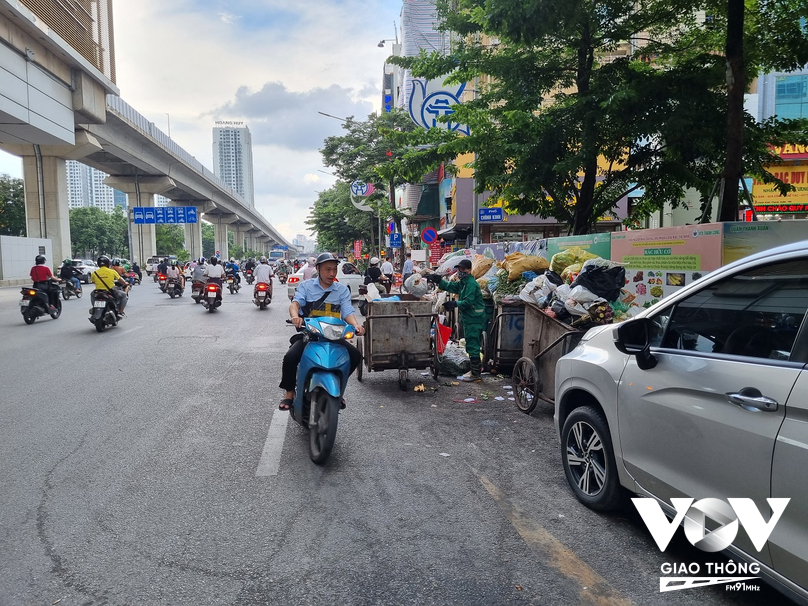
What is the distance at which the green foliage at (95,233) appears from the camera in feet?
283

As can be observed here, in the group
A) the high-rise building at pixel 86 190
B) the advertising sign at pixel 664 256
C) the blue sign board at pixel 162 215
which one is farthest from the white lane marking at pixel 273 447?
the high-rise building at pixel 86 190

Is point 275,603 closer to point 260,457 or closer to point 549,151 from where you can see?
point 260,457

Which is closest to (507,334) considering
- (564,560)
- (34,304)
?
(564,560)

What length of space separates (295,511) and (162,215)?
179ft

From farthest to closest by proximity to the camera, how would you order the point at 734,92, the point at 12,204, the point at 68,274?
the point at 12,204 → the point at 68,274 → the point at 734,92

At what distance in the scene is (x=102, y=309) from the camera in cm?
1370

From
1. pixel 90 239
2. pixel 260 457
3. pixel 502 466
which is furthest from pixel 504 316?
pixel 90 239

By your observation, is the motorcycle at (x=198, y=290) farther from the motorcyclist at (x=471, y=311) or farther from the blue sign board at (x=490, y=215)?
the motorcyclist at (x=471, y=311)

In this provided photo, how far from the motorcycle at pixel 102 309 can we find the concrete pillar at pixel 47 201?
30.0 metres

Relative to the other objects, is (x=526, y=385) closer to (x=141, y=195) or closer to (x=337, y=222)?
(x=337, y=222)

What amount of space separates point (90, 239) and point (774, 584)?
95.9 metres

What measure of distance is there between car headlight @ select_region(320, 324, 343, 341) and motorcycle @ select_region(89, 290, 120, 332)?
1047cm

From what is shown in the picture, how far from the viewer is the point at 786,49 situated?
8.73 meters

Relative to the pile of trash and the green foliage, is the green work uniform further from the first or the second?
the green foliage
